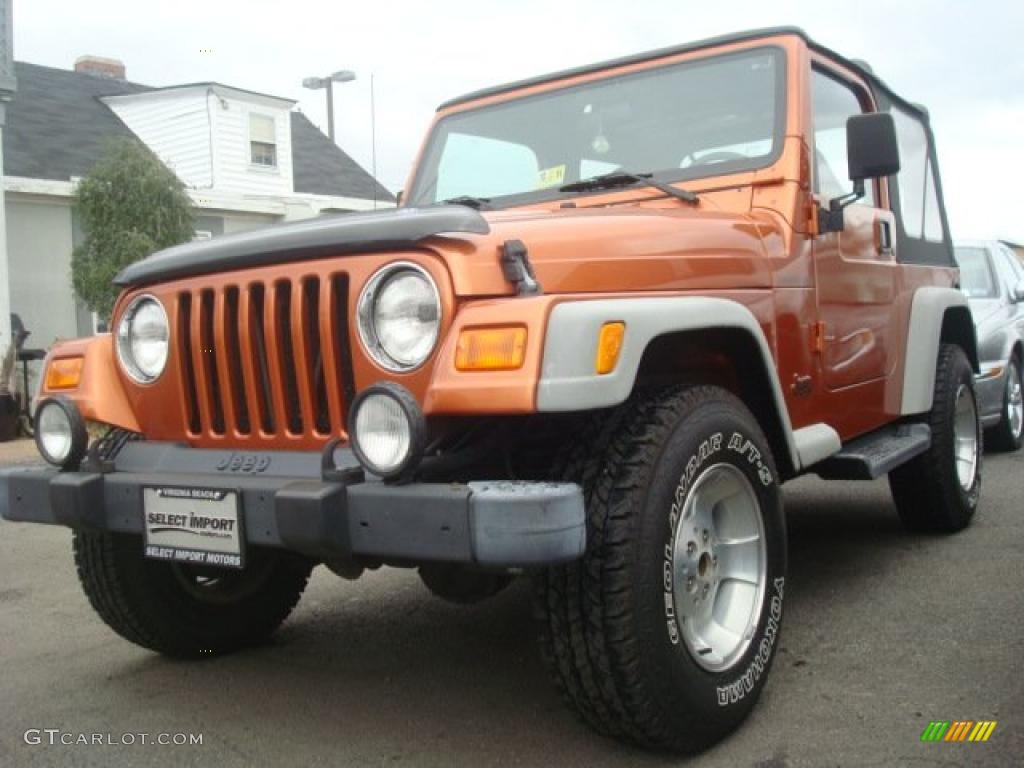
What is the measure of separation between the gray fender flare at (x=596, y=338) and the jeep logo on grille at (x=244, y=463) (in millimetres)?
879

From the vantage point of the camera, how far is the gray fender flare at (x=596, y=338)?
2.25 metres

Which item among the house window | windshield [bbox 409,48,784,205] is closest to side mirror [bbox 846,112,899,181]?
windshield [bbox 409,48,784,205]

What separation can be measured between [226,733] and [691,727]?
1.31 m

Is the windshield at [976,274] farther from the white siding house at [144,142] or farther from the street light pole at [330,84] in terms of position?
the street light pole at [330,84]

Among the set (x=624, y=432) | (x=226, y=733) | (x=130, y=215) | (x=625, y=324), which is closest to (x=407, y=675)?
(x=226, y=733)

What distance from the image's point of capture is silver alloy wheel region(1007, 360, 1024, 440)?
7.88 meters

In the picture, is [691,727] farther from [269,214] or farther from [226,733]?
[269,214]

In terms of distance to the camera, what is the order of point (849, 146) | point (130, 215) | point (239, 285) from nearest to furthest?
point (239, 285) → point (849, 146) → point (130, 215)

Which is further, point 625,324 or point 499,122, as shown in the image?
point 499,122

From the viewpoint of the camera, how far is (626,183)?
357cm

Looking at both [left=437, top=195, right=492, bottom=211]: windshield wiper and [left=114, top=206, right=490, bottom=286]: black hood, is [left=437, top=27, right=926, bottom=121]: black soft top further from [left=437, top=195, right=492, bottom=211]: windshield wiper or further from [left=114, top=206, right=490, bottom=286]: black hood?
[left=114, top=206, right=490, bottom=286]: black hood

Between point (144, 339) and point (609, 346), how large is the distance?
147cm

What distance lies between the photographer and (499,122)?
4.22 metres

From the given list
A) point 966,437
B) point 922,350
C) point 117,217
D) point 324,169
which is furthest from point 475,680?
point 324,169
